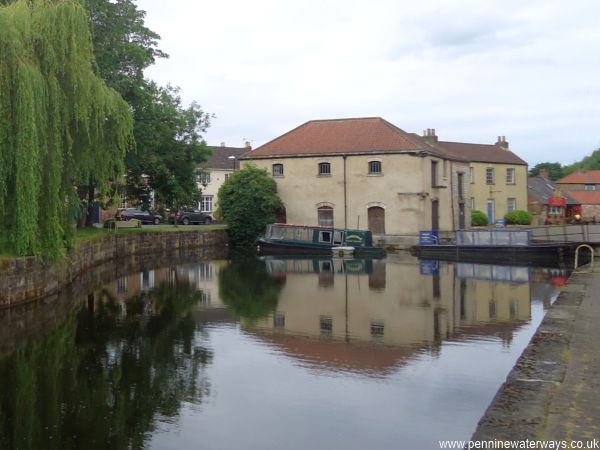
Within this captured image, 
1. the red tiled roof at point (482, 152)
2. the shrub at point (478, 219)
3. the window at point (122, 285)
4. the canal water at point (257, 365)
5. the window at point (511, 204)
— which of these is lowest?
the canal water at point (257, 365)

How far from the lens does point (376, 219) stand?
1639 inches

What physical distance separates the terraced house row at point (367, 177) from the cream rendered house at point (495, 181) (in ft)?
14.9

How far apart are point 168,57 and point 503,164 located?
31.0m

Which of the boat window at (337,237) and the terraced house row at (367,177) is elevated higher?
the terraced house row at (367,177)

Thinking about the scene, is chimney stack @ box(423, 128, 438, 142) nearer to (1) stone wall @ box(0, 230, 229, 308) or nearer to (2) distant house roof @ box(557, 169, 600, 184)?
(1) stone wall @ box(0, 230, 229, 308)

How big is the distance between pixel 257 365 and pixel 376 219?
31.4m

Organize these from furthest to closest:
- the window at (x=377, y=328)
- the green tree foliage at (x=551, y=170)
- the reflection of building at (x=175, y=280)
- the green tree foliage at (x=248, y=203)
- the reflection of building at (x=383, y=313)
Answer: the green tree foliage at (x=551, y=170) < the green tree foliage at (x=248, y=203) < the reflection of building at (x=175, y=280) < the window at (x=377, y=328) < the reflection of building at (x=383, y=313)

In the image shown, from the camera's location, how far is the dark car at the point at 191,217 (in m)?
50.5

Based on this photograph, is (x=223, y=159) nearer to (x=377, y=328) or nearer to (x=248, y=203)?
(x=248, y=203)

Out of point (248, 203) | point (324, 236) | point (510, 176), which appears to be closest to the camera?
point (324, 236)

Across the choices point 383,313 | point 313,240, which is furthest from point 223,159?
point 383,313

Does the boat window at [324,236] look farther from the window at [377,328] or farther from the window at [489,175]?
the window at [377,328]

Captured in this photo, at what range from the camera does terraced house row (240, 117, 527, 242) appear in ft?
133

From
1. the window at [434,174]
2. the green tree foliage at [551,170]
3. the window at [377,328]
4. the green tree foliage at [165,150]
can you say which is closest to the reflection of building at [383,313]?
the window at [377,328]
